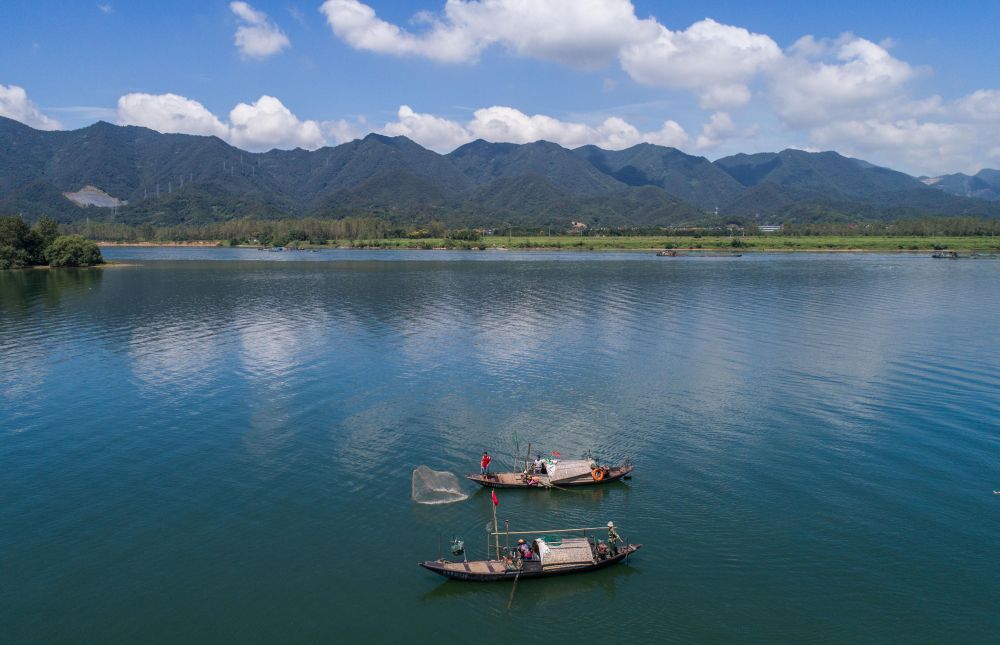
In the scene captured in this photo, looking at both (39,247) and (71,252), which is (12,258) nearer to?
(39,247)

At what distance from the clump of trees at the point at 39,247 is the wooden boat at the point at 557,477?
178m

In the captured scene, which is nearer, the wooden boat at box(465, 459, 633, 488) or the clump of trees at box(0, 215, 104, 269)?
the wooden boat at box(465, 459, 633, 488)

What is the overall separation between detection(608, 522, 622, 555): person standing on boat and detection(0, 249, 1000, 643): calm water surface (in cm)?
98

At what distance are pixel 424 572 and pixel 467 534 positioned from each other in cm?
370

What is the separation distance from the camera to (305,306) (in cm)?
10125

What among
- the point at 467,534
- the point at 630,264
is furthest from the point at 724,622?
the point at 630,264

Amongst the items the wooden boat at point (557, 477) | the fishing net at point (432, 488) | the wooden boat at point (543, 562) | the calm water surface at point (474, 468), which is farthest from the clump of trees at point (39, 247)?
the wooden boat at point (543, 562)

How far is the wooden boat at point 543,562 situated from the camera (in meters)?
27.0

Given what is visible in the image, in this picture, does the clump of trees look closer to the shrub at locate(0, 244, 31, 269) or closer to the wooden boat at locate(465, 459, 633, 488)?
the shrub at locate(0, 244, 31, 269)

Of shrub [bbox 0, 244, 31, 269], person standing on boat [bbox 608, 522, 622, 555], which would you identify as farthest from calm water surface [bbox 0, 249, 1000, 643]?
shrub [bbox 0, 244, 31, 269]

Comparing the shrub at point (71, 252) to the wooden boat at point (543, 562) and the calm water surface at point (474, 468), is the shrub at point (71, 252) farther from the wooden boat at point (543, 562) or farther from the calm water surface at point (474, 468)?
the wooden boat at point (543, 562)

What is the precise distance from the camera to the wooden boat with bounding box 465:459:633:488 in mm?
35125

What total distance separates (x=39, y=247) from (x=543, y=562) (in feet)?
640

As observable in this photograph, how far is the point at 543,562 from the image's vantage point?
27.6 m
